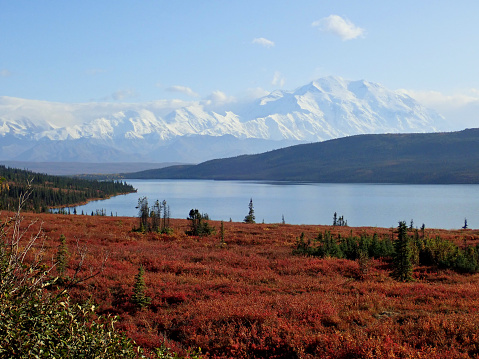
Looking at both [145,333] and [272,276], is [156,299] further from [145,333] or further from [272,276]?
[272,276]

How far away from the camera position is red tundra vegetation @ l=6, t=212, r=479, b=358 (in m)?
9.65

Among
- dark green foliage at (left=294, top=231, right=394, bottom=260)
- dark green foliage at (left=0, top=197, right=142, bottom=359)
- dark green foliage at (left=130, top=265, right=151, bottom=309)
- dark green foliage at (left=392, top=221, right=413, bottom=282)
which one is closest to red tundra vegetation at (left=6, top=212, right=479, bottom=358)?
dark green foliage at (left=130, top=265, right=151, bottom=309)

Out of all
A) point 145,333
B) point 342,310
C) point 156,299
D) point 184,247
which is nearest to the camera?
point 145,333

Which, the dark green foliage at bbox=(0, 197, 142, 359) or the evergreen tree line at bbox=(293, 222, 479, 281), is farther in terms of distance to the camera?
the evergreen tree line at bbox=(293, 222, 479, 281)

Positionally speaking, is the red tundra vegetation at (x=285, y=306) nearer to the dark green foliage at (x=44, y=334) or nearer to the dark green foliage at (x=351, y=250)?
the dark green foliage at (x=44, y=334)

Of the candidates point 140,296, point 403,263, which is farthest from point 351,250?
point 140,296

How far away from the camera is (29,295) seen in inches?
251

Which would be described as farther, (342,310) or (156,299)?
(156,299)

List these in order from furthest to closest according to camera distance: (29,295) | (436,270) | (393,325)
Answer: (436,270)
(393,325)
(29,295)

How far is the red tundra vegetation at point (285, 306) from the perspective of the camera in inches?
380

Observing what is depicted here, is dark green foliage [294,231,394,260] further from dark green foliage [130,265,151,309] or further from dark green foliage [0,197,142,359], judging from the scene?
dark green foliage [0,197,142,359]

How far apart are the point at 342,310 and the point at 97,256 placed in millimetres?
15678

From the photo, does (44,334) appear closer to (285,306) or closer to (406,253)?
(285,306)

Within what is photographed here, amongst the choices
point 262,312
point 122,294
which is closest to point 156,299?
point 122,294
